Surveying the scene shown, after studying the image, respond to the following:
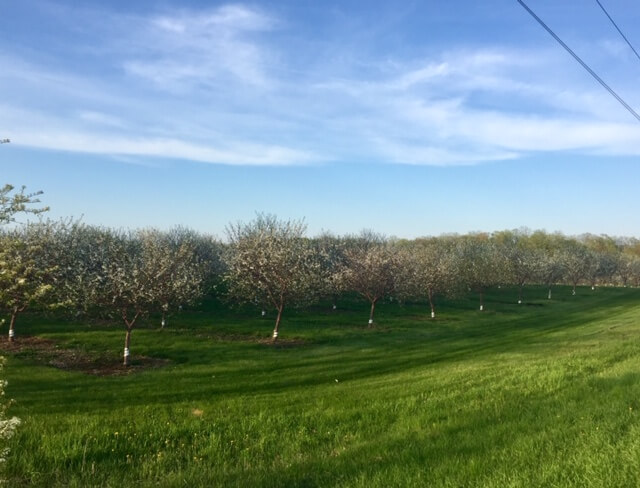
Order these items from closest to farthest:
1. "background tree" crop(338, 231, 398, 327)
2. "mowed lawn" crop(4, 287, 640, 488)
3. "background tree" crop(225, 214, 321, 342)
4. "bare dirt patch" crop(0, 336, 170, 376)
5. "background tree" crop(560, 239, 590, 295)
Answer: "mowed lawn" crop(4, 287, 640, 488) < "bare dirt patch" crop(0, 336, 170, 376) < "background tree" crop(225, 214, 321, 342) < "background tree" crop(338, 231, 398, 327) < "background tree" crop(560, 239, 590, 295)

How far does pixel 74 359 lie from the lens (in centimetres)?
2498

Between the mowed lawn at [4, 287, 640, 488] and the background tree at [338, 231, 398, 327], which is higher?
the background tree at [338, 231, 398, 327]

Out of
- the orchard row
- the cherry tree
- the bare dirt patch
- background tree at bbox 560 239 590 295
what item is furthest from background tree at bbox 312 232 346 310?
background tree at bbox 560 239 590 295

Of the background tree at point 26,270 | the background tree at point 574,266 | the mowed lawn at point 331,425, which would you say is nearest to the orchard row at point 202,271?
the background tree at point 26,270

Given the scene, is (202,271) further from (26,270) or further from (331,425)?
(26,270)

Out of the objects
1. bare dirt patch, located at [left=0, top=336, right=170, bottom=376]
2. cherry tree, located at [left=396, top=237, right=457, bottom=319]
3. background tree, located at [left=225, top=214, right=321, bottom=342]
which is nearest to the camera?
bare dirt patch, located at [left=0, top=336, right=170, bottom=376]

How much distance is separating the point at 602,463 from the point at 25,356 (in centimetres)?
2602

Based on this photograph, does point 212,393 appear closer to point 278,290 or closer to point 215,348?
point 215,348

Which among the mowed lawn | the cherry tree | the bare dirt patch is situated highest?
the cherry tree

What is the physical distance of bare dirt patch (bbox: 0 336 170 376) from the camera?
23.4 m

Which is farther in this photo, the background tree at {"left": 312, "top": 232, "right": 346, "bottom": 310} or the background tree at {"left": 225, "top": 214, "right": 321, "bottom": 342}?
the background tree at {"left": 312, "top": 232, "right": 346, "bottom": 310}

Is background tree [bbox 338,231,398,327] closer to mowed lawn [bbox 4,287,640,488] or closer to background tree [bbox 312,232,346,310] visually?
background tree [bbox 312,232,346,310]

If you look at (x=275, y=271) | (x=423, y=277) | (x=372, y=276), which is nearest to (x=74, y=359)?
(x=275, y=271)

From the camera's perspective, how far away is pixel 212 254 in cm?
6650
